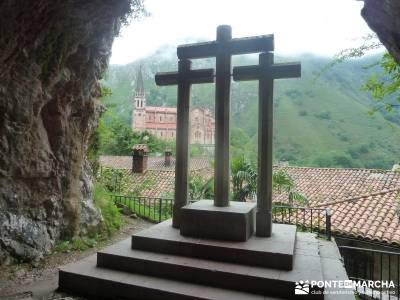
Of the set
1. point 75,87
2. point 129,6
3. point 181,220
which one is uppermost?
point 129,6

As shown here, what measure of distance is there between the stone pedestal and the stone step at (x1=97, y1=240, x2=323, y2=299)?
0.58 metres

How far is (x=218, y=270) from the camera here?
13.4 ft

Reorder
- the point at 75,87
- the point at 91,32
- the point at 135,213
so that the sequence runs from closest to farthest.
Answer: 1. the point at 91,32
2. the point at 75,87
3. the point at 135,213

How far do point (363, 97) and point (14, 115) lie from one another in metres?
66.2

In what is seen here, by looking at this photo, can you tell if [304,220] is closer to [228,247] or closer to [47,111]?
[228,247]

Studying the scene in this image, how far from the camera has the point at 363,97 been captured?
5994 cm

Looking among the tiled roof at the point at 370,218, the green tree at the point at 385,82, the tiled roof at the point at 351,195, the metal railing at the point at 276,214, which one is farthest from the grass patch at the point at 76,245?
the tiled roof at the point at 370,218

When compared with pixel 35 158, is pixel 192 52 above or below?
above

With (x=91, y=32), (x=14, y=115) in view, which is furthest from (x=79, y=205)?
(x=91, y=32)

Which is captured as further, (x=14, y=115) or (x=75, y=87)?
(x=75, y=87)

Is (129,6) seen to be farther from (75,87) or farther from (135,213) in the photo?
(135,213)

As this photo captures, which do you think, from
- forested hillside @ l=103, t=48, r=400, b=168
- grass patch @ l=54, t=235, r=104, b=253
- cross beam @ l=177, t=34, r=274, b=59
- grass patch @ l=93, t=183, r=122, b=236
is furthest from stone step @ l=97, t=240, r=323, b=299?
forested hillside @ l=103, t=48, r=400, b=168

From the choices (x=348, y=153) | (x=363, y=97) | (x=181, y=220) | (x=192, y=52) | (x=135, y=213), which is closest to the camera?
(x=181, y=220)
